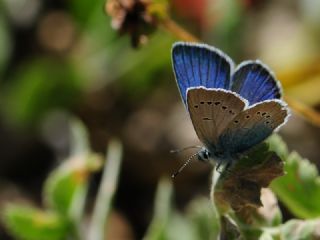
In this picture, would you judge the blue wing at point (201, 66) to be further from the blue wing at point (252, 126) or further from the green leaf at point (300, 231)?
the green leaf at point (300, 231)

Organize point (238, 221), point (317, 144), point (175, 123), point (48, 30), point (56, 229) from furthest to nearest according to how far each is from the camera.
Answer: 1. point (48, 30)
2. point (175, 123)
3. point (317, 144)
4. point (56, 229)
5. point (238, 221)

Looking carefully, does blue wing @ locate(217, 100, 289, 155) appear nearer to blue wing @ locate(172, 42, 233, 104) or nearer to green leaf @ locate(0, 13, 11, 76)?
blue wing @ locate(172, 42, 233, 104)

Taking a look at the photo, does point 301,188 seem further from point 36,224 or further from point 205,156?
point 36,224

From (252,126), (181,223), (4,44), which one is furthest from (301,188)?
(4,44)

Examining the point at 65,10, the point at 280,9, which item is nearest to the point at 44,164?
the point at 65,10

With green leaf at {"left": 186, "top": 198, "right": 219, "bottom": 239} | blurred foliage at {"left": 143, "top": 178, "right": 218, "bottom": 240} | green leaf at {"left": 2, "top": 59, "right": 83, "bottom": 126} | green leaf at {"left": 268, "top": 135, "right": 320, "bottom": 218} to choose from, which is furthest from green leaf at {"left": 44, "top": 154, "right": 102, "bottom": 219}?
green leaf at {"left": 2, "top": 59, "right": 83, "bottom": 126}

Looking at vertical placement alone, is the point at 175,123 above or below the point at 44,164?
above

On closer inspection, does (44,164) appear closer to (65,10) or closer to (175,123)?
(175,123)

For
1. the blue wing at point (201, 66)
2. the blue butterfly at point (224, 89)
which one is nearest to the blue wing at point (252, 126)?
the blue butterfly at point (224, 89)
